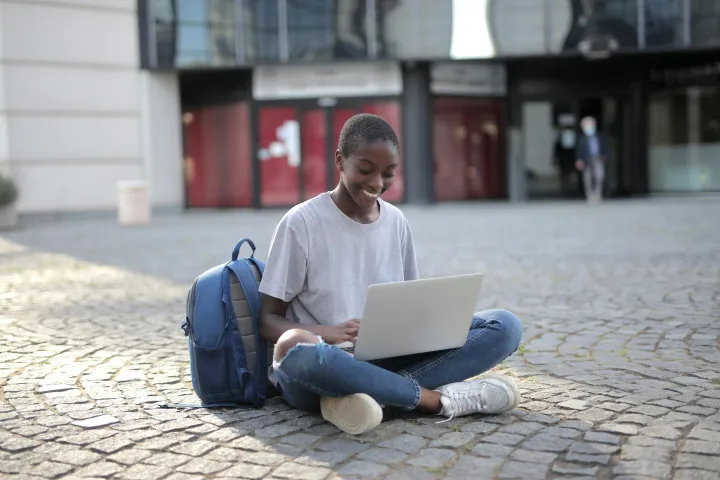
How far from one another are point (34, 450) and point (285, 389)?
98 centimetres

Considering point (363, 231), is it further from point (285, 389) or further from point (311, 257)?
point (285, 389)

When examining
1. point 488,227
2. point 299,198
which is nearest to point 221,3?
point 299,198

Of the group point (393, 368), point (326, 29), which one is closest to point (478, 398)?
point (393, 368)

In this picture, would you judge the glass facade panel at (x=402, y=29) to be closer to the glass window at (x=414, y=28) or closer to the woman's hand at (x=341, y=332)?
the glass window at (x=414, y=28)

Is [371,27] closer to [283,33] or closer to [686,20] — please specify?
[283,33]

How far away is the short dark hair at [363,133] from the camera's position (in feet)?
11.4

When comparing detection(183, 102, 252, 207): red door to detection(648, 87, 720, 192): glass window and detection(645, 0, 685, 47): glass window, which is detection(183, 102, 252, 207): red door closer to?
detection(645, 0, 685, 47): glass window

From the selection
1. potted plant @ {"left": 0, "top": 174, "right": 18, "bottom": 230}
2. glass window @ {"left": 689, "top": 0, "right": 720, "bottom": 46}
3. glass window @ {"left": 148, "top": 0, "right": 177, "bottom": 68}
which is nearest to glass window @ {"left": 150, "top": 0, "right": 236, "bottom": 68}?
glass window @ {"left": 148, "top": 0, "right": 177, "bottom": 68}

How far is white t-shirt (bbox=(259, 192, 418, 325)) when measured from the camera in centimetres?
362

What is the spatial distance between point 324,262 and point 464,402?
806 millimetres

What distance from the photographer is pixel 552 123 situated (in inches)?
959

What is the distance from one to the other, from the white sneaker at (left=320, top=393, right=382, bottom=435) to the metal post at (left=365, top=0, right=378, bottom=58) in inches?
770

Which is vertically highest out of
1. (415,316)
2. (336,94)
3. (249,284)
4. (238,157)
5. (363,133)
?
(336,94)

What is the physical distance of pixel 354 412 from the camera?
3.38 m
